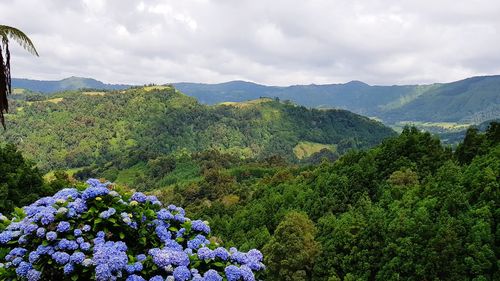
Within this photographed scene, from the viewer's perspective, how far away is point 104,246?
8156 millimetres

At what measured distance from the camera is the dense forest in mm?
39625

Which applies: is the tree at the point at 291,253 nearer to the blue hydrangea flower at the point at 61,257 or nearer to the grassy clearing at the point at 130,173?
the blue hydrangea flower at the point at 61,257

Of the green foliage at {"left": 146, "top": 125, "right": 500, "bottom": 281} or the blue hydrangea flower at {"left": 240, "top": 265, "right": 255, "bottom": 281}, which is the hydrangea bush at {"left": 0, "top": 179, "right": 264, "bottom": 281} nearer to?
the blue hydrangea flower at {"left": 240, "top": 265, "right": 255, "bottom": 281}

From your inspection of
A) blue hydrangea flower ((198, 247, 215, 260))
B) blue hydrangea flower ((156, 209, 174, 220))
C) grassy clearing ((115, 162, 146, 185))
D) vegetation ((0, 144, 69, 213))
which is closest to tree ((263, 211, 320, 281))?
vegetation ((0, 144, 69, 213))

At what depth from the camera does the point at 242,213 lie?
274ft

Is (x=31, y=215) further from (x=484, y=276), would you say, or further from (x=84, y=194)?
(x=484, y=276)

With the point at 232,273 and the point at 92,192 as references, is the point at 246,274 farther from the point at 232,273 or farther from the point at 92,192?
the point at 92,192

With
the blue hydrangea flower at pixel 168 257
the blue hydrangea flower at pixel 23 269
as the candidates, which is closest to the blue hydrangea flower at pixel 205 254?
the blue hydrangea flower at pixel 168 257

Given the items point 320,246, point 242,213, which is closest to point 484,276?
point 320,246

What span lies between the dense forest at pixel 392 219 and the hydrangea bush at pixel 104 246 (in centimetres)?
2024

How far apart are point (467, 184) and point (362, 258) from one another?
13.1 meters

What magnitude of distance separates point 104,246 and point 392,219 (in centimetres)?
4471

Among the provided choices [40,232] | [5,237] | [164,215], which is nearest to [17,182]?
[5,237]

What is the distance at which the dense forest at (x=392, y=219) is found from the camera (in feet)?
130
